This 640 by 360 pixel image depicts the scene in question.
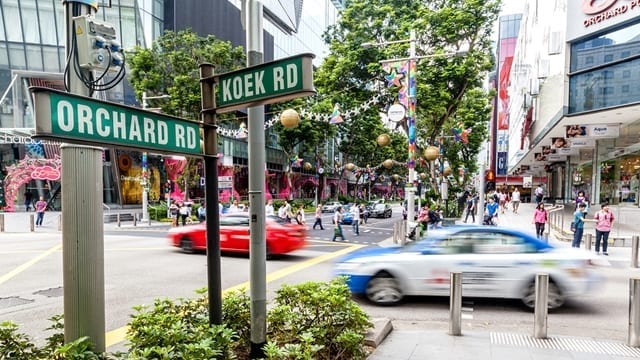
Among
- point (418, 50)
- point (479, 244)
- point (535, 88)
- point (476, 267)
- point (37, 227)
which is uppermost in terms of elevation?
point (418, 50)

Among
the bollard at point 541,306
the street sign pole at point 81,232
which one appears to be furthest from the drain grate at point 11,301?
the bollard at point 541,306

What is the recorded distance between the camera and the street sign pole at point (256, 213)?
3.95 metres

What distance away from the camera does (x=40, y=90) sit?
2256 millimetres

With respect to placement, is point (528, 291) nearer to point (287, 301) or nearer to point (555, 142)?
point (287, 301)

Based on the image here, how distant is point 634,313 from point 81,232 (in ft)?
21.0

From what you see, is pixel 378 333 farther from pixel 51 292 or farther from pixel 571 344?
pixel 51 292

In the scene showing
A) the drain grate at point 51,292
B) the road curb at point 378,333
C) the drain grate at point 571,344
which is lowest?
the drain grate at point 51,292

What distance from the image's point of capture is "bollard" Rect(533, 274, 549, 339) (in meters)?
5.52

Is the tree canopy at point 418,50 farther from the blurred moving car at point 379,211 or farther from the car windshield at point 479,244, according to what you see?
the car windshield at point 479,244

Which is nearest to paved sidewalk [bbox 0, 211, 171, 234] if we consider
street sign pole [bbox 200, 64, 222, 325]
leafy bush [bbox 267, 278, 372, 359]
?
leafy bush [bbox 267, 278, 372, 359]

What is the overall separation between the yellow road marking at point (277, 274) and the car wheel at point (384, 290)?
8.05 feet

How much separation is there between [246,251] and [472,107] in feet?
62.5

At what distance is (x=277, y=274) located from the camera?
1009 centimetres

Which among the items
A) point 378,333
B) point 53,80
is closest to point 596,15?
point 378,333
